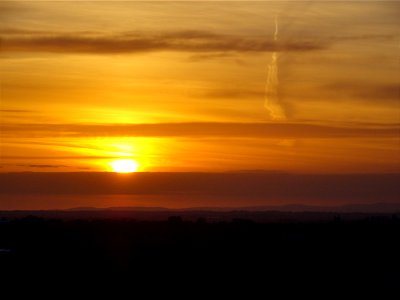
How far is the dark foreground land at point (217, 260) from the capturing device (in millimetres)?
41156

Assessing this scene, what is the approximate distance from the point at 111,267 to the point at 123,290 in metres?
10.1

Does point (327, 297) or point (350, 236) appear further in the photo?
point (350, 236)

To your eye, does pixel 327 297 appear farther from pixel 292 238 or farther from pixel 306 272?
pixel 292 238

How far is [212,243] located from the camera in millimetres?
64875

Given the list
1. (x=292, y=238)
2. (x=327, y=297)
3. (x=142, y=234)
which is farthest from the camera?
(x=142, y=234)

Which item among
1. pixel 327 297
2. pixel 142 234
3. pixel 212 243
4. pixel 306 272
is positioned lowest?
pixel 327 297

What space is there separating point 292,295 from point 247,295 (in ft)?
5.51

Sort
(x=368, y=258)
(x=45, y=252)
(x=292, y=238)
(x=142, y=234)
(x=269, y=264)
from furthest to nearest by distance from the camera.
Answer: (x=142, y=234) → (x=292, y=238) → (x=45, y=252) → (x=368, y=258) → (x=269, y=264)

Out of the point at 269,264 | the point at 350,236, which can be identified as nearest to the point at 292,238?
the point at 350,236

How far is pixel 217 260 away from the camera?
5097cm

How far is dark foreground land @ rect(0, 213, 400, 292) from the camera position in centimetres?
4116

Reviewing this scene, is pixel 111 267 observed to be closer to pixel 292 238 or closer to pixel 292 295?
pixel 292 295

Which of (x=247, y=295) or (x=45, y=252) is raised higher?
(x=45, y=252)

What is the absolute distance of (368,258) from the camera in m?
52.8
